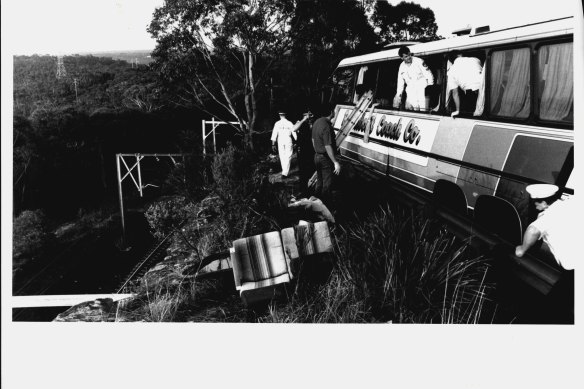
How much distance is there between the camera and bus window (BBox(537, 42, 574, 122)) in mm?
3865

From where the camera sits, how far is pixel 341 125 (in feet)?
27.0

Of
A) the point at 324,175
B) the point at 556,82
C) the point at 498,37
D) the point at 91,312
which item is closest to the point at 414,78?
the point at 498,37

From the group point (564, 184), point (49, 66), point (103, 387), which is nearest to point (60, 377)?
point (103, 387)

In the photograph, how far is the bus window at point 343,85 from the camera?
8.02 m

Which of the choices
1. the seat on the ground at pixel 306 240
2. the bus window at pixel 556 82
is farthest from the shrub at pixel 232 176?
the bus window at pixel 556 82

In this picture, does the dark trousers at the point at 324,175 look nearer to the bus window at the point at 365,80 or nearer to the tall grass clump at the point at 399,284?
the tall grass clump at the point at 399,284

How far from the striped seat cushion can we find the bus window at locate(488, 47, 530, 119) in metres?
2.59

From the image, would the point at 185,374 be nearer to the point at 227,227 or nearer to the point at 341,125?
the point at 227,227

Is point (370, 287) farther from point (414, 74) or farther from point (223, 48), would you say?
point (223, 48)

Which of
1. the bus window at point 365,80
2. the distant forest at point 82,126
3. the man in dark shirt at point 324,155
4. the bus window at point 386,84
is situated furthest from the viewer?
the bus window at point 365,80

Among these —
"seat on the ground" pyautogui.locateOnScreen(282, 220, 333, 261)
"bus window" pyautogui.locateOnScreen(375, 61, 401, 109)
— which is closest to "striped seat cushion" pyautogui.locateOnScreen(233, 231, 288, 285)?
"seat on the ground" pyautogui.locateOnScreen(282, 220, 333, 261)

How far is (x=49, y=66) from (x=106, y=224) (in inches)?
113

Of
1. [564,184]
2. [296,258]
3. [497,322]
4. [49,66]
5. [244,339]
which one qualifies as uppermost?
[49,66]

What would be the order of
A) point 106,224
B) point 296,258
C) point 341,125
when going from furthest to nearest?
point 341,125 < point 106,224 < point 296,258
